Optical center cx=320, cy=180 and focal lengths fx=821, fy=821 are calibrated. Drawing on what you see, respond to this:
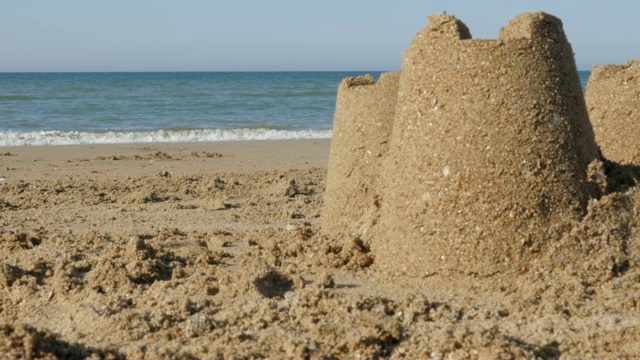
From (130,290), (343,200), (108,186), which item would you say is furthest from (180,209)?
(130,290)

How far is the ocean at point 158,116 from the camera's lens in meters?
20.4

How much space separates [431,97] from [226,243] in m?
2.43

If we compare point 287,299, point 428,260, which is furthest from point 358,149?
point 287,299

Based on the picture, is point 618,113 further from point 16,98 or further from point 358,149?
point 16,98

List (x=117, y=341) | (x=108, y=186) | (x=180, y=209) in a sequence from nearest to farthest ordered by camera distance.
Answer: (x=117, y=341), (x=180, y=209), (x=108, y=186)

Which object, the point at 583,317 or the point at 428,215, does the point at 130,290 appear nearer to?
the point at 428,215

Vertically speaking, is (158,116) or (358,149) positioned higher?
(358,149)

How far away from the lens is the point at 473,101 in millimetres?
4508

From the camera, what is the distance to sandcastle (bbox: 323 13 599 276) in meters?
4.47

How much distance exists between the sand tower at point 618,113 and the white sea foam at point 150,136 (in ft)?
47.4

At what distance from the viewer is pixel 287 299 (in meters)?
4.34

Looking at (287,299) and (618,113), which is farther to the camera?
(618,113)

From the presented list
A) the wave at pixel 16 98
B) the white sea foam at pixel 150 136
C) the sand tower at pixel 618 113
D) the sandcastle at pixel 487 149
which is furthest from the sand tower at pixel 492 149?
the wave at pixel 16 98

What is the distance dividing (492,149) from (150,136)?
16.6 meters
